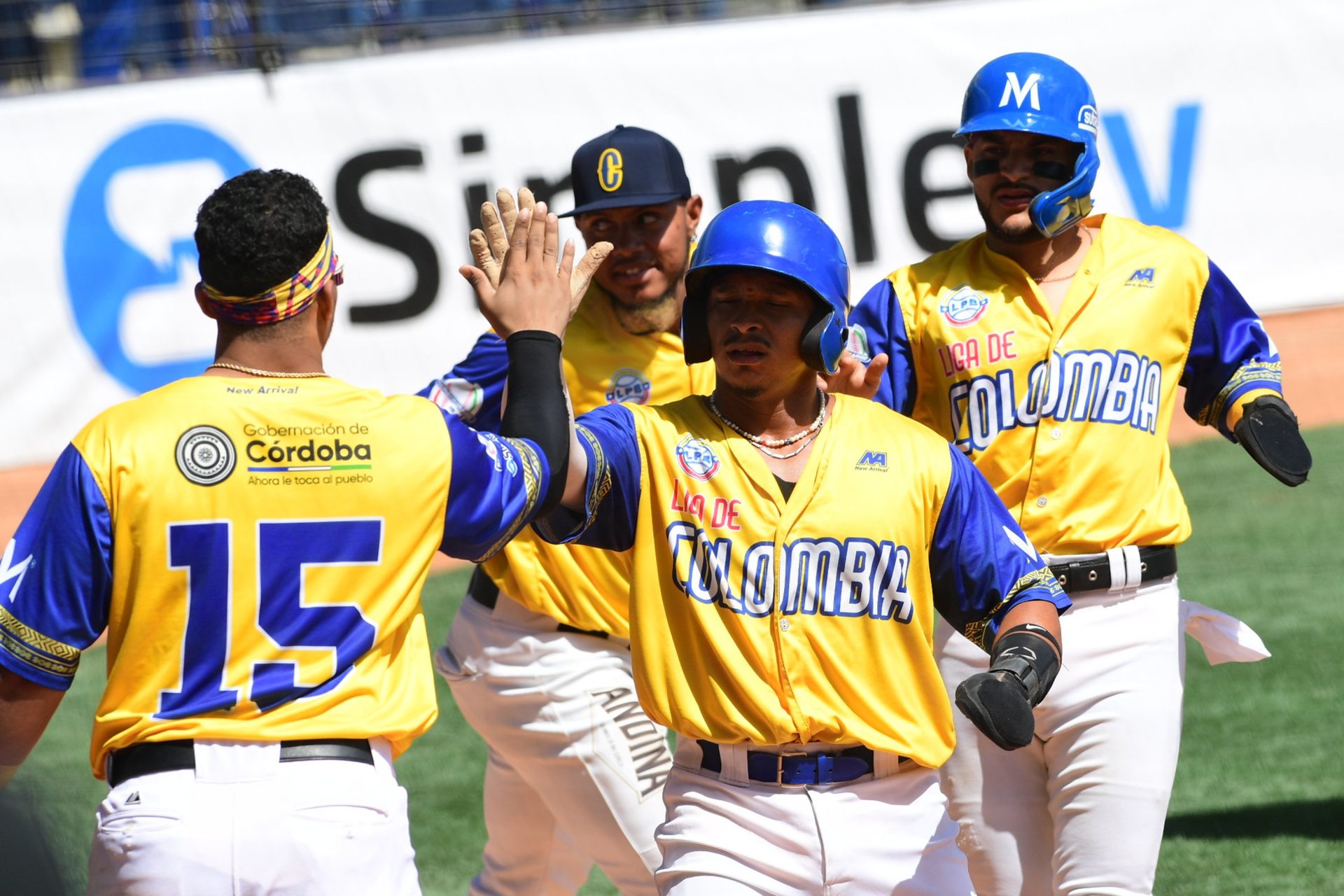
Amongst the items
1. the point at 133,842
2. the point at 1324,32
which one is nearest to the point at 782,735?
the point at 133,842

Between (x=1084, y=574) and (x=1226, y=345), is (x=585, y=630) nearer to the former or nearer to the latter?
(x=1084, y=574)

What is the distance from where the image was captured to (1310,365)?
1429 cm

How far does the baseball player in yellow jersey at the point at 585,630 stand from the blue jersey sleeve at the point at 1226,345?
1.46 meters

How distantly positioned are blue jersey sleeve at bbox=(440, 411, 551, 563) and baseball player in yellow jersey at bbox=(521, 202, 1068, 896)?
0.16 metres

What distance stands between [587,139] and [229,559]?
35.2 ft

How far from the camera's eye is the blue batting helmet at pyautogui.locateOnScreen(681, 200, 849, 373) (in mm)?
3799

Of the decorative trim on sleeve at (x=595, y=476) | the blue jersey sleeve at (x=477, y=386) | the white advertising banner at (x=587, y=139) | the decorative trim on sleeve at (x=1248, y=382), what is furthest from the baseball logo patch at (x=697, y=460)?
the white advertising banner at (x=587, y=139)

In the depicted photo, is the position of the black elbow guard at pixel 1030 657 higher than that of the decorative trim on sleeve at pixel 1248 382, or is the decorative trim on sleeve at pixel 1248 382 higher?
the decorative trim on sleeve at pixel 1248 382

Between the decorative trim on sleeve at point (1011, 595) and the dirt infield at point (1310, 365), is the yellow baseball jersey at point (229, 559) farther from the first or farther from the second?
the dirt infield at point (1310, 365)

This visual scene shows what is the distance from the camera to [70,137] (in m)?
12.9

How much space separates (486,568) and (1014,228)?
187cm

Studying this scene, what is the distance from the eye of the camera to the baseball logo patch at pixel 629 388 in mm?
5223

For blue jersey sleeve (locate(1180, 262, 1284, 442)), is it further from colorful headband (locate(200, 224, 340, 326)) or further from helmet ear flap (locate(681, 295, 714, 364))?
colorful headband (locate(200, 224, 340, 326))

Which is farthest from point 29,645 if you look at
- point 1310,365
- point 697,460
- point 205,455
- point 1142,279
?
point 1310,365
